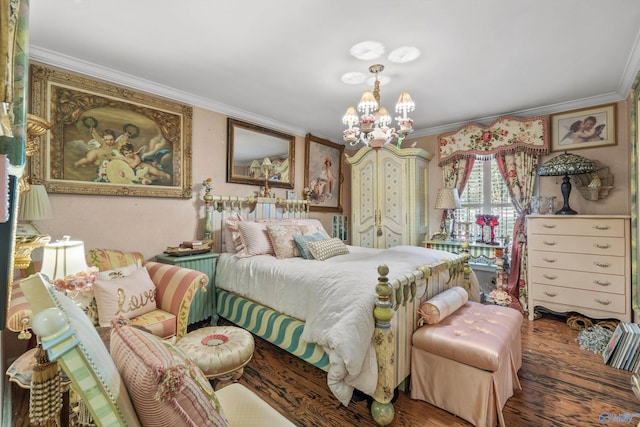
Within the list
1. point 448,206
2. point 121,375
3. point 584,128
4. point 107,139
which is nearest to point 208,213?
point 107,139

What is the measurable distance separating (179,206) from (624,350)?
13.9 feet

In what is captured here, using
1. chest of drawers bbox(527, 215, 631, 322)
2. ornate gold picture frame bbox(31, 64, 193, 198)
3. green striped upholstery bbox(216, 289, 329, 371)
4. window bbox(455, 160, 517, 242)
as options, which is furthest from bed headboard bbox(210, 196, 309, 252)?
chest of drawers bbox(527, 215, 631, 322)

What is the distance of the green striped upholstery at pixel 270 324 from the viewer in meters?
1.99

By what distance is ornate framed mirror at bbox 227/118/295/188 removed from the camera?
11.6ft

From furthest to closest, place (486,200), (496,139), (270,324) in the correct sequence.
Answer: (486,200), (496,139), (270,324)

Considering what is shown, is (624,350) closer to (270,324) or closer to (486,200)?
(486,200)

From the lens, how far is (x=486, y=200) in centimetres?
394

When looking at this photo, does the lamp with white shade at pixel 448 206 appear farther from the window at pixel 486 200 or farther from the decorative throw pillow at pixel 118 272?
the decorative throw pillow at pixel 118 272

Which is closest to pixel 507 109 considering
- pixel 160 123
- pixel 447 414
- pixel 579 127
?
pixel 579 127

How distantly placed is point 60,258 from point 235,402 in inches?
46.3

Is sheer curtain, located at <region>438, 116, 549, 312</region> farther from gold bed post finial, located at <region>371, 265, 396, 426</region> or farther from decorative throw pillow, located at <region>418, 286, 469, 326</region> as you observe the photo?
gold bed post finial, located at <region>371, 265, 396, 426</region>

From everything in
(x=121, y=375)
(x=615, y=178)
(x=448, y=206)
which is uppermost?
(x=615, y=178)

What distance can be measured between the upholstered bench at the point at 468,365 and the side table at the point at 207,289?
203cm

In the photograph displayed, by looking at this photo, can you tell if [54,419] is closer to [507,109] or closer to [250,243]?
[250,243]
